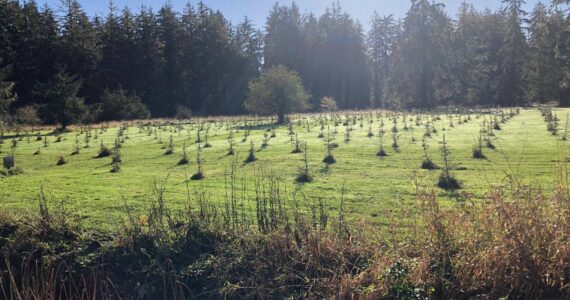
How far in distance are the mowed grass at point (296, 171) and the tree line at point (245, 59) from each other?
2791 cm

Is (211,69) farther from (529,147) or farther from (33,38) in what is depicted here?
(529,147)

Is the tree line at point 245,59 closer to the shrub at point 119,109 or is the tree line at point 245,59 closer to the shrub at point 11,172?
the shrub at point 119,109

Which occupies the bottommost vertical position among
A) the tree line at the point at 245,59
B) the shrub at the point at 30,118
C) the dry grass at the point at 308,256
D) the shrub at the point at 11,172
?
the dry grass at the point at 308,256

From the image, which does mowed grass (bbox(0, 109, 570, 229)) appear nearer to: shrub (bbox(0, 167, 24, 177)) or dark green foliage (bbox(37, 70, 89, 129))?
shrub (bbox(0, 167, 24, 177))

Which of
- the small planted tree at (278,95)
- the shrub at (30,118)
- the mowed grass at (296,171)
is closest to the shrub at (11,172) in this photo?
the mowed grass at (296,171)

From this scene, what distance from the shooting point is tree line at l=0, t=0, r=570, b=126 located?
189 feet

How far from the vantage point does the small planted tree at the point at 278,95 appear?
39219 mm

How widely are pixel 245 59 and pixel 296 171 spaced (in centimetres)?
6694

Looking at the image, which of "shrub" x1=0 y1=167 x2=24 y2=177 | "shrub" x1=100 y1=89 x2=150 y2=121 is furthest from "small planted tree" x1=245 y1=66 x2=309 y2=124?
"shrub" x1=0 y1=167 x2=24 y2=177

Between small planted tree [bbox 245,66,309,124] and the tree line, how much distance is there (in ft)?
49.1

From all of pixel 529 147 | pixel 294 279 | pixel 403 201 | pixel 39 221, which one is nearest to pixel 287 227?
pixel 294 279

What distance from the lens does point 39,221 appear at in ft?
26.8

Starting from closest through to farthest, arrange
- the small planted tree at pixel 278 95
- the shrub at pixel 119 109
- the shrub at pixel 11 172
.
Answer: the shrub at pixel 11 172
the small planted tree at pixel 278 95
the shrub at pixel 119 109

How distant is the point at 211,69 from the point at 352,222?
2756 inches
